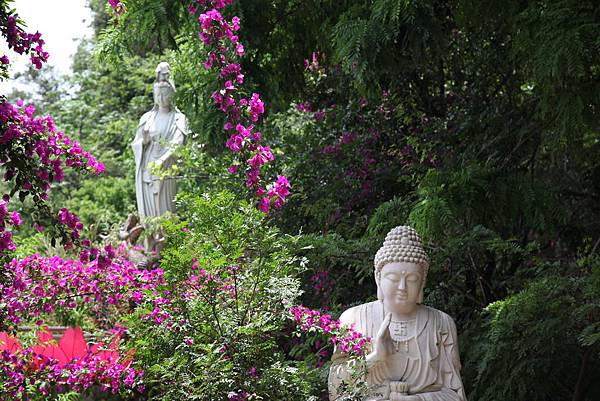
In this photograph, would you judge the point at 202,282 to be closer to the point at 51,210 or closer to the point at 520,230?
the point at 51,210

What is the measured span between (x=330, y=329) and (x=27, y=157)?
1812 mm

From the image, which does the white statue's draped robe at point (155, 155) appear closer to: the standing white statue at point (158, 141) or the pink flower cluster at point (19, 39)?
the standing white statue at point (158, 141)

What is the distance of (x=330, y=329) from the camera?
5.14 m

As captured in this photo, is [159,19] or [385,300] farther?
[159,19]

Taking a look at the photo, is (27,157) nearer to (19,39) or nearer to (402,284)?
(19,39)

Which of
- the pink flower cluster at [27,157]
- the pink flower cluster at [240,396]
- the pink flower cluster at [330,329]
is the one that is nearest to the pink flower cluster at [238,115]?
the pink flower cluster at [330,329]

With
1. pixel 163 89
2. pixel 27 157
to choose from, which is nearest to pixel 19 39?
pixel 27 157

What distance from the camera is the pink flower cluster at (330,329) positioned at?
16.8ft

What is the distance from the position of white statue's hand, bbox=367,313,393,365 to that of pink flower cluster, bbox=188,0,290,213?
81 cm

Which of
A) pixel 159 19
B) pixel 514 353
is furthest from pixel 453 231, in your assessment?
pixel 159 19

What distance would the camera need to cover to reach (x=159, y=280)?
5398mm

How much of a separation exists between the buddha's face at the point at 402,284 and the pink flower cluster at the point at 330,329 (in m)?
0.31

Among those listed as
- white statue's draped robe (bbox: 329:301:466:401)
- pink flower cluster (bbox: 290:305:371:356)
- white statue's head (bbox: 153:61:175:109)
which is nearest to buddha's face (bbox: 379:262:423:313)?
white statue's draped robe (bbox: 329:301:466:401)

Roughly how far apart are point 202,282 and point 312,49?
13.3ft
